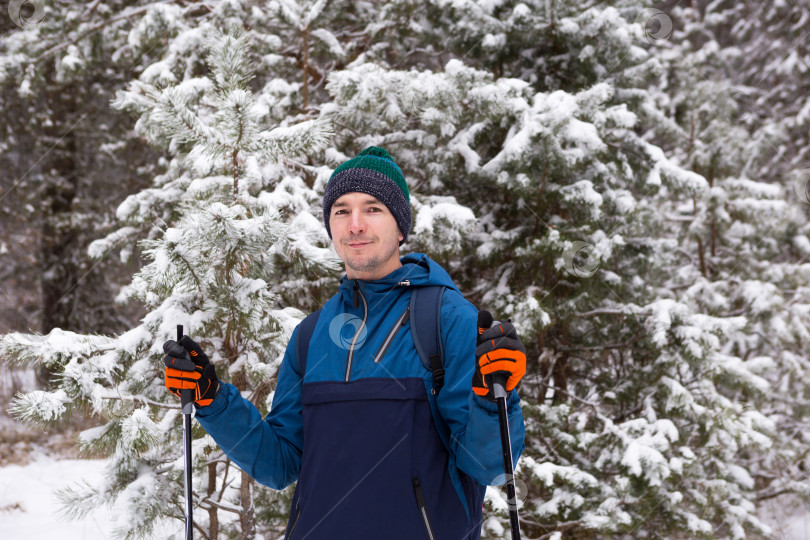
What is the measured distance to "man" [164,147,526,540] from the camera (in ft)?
6.54

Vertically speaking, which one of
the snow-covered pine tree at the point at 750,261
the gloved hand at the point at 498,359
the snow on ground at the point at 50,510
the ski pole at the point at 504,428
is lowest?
the snow on ground at the point at 50,510

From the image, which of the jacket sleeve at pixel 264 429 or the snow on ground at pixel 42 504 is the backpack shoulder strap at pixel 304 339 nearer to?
the jacket sleeve at pixel 264 429

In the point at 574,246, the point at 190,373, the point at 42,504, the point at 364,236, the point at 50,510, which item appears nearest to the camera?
the point at 190,373

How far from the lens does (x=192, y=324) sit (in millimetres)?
3111

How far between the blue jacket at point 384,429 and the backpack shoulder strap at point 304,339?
8 centimetres

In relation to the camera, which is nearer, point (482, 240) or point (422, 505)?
point (422, 505)

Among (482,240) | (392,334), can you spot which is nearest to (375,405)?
(392,334)

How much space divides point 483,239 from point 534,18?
83.8 inches

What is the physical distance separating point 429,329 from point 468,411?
12.9 inches

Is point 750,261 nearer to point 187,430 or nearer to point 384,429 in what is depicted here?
point 384,429

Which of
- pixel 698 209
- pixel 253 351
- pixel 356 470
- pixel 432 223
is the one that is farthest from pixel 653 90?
pixel 356 470

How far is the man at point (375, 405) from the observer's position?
1.99 meters

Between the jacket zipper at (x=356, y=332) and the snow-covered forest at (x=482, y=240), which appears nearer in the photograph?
the jacket zipper at (x=356, y=332)

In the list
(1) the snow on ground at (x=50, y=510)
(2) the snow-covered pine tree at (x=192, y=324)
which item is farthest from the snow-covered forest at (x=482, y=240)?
(1) the snow on ground at (x=50, y=510)
